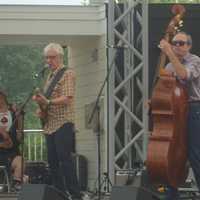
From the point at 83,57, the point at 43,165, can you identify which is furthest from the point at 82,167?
the point at 83,57

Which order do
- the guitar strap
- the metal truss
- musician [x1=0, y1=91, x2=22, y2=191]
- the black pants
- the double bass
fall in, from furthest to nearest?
musician [x1=0, y1=91, x2=22, y2=191], the metal truss, the guitar strap, the black pants, the double bass

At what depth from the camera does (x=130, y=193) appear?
4.37 metres

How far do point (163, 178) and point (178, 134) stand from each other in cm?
35

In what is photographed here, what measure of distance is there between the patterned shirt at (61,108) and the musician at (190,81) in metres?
0.85

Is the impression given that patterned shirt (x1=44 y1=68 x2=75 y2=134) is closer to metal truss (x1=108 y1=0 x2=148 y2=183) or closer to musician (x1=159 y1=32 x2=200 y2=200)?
musician (x1=159 y1=32 x2=200 y2=200)

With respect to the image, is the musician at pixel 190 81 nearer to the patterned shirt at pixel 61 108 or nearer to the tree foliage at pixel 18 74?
the patterned shirt at pixel 61 108

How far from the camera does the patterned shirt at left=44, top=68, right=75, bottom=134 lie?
5.80m

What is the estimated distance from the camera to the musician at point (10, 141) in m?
7.80

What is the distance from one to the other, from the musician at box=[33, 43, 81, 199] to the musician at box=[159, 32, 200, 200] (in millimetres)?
829

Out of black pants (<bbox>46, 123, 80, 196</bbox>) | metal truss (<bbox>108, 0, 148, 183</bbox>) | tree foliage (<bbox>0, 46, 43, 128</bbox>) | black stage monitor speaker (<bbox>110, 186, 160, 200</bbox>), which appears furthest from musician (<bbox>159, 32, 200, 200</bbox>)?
tree foliage (<bbox>0, 46, 43, 128</bbox>)

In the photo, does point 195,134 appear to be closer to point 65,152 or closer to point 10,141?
point 65,152

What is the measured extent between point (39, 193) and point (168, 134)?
4.26 ft

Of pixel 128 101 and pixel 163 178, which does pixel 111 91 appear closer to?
pixel 128 101

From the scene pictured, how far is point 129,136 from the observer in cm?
770
